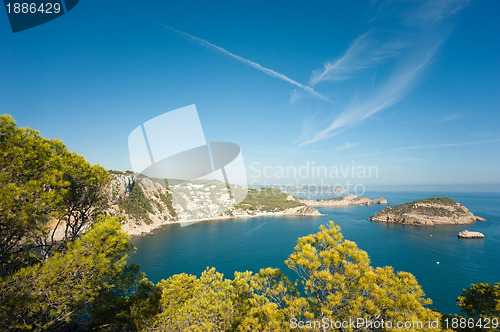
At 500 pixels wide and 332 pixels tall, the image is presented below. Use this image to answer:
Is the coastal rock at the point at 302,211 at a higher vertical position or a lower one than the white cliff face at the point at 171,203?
lower

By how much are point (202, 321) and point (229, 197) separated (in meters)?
107

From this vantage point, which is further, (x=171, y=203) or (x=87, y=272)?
(x=171, y=203)

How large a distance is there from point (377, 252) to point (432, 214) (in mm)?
44758

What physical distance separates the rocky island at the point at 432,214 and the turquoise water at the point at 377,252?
13.0ft

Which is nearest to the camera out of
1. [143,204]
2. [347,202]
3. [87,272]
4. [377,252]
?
[87,272]

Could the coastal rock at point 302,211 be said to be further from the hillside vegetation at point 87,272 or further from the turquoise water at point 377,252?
the hillside vegetation at point 87,272

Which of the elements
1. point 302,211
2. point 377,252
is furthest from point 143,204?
point 377,252

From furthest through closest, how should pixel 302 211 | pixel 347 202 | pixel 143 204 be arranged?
pixel 347 202 → pixel 302 211 → pixel 143 204

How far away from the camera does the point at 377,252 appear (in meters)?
46.0

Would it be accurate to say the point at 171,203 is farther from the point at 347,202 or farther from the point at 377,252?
the point at 347,202

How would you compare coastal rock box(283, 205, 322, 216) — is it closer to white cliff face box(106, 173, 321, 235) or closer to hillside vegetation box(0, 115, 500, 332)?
white cliff face box(106, 173, 321, 235)

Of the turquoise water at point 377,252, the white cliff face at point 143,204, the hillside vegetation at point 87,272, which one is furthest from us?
the white cliff face at point 143,204

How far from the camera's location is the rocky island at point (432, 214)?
70.1 meters

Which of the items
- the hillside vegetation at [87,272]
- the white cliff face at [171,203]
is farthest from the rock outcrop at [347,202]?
the hillside vegetation at [87,272]
